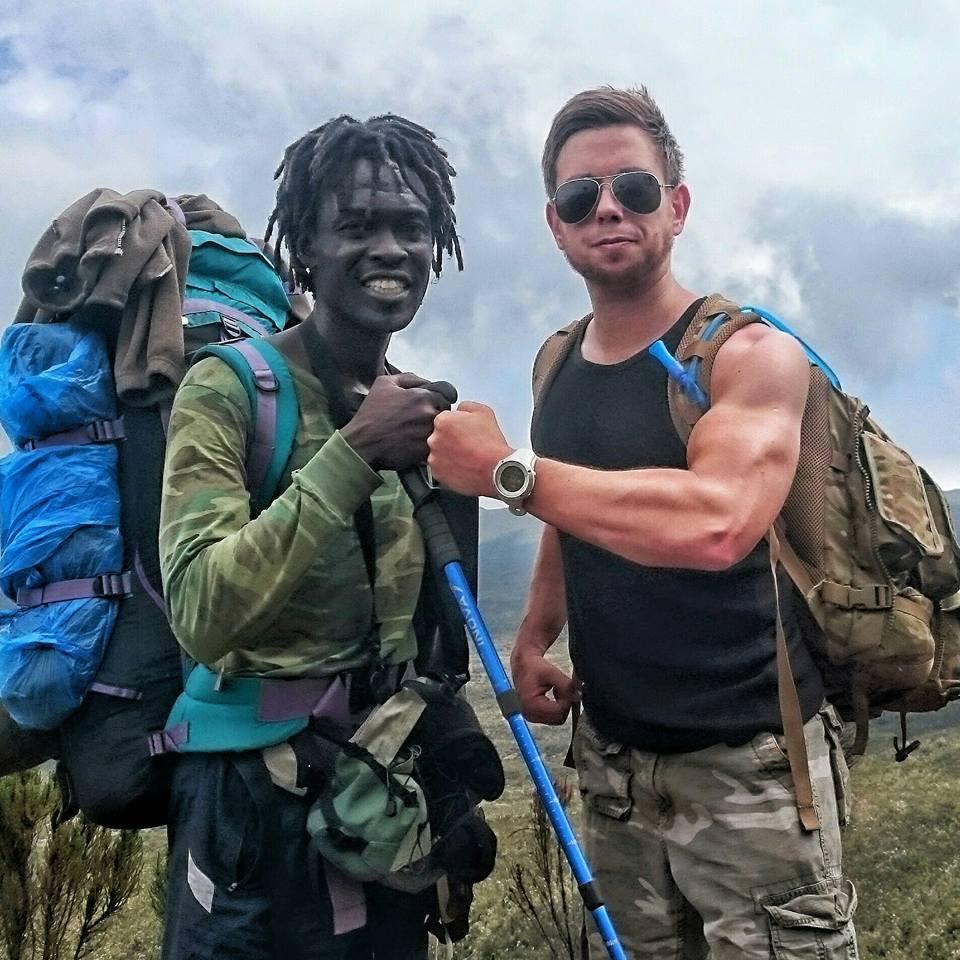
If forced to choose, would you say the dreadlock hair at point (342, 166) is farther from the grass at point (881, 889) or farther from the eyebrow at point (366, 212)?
the grass at point (881, 889)

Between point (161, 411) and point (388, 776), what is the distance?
1.54m

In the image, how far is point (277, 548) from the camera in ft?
8.79

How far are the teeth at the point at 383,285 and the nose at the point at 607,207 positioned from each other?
802 mm

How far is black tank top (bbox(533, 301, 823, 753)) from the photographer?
11.1 feet

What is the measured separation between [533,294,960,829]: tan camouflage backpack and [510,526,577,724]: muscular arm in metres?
1.08

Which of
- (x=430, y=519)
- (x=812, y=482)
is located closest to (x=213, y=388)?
(x=430, y=519)

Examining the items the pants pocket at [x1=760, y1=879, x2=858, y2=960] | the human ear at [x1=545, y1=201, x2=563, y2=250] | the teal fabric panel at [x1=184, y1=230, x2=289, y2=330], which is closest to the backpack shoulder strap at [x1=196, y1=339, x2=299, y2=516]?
the teal fabric panel at [x1=184, y1=230, x2=289, y2=330]

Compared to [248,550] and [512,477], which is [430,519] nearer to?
[512,477]

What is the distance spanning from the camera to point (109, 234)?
11.9 ft

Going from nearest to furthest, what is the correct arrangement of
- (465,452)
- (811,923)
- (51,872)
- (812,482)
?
(465,452)
(811,923)
(812,482)
(51,872)

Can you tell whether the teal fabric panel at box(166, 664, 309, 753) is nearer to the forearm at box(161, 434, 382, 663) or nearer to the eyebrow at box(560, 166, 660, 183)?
the forearm at box(161, 434, 382, 663)

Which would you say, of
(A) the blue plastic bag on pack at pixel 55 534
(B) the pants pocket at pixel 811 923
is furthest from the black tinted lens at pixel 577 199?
(B) the pants pocket at pixel 811 923

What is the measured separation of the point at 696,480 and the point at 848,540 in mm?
886

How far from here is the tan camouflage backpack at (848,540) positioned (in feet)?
10.9
